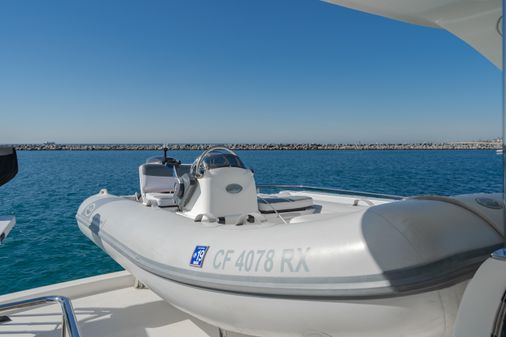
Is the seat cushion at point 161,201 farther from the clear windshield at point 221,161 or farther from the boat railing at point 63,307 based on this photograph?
the boat railing at point 63,307

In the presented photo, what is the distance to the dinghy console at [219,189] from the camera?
2994mm

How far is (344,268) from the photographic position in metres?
1.35

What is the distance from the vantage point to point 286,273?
1.49m

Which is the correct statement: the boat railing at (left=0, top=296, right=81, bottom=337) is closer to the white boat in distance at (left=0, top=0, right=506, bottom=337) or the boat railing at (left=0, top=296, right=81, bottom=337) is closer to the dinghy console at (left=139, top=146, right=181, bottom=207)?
the white boat in distance at (left=0, top=0, right=506, bottom=337)

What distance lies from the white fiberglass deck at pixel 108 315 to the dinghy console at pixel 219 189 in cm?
78

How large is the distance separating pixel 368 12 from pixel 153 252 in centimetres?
184

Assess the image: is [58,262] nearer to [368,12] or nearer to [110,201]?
[110,201]

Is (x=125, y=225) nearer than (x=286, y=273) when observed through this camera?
No

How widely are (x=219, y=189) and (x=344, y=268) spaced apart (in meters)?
1.79

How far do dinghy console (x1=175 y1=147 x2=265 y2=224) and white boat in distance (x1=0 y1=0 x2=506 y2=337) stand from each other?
53cm

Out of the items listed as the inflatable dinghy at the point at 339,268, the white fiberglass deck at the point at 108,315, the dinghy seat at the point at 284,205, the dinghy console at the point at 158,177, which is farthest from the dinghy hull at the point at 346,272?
the dinghy console at the point at 158,177

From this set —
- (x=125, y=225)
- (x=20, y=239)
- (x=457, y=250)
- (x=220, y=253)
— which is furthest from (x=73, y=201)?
(x=457, y=250)

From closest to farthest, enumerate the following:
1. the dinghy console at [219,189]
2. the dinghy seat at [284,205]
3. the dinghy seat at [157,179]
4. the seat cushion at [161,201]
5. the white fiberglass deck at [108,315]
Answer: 1. the white fiberglass deck at [108,315]
2. the dinghy console at [219,189]
3. the dinghy seat at [284,205]
4. the seat cushion at [161,201]
5. the dinghy seat at [157,179]

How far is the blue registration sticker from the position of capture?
183 cm
